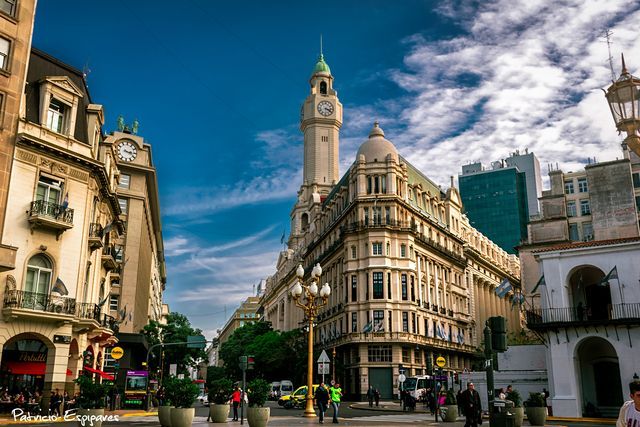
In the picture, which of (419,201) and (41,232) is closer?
(41,232)

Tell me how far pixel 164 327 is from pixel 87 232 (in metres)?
33.6

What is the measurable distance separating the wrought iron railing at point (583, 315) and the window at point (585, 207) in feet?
95.6

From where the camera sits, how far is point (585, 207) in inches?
2468

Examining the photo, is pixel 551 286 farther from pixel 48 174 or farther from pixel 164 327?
pixel 164 327

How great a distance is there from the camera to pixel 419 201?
75188 mm

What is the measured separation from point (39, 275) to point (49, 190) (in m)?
4.73

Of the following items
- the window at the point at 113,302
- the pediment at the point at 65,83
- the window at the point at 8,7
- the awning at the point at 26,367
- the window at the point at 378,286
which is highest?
the window at the point at 8,7

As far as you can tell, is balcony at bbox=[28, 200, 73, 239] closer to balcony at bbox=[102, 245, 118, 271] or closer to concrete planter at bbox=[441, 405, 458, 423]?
balcony at bbox=[102, 245, 118, 271]

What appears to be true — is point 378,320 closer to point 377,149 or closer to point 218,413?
point 377,149

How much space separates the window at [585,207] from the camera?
62.2m

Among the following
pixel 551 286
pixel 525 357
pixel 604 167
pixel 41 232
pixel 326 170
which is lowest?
pixel 525 357

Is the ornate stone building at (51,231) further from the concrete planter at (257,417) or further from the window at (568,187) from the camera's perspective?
the window at (568,187)

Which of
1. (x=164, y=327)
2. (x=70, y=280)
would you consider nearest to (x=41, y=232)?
(x=70, y=280)

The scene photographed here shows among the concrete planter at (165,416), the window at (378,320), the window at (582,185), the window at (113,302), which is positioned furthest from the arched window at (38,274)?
the window at (582,185)
